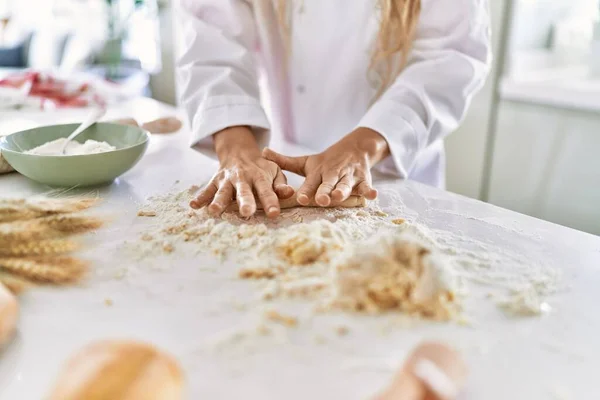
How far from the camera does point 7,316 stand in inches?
17.2

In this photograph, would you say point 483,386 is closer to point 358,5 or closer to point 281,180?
point 281,180

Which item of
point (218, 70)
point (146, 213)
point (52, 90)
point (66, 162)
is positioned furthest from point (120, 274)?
point (52, 90)

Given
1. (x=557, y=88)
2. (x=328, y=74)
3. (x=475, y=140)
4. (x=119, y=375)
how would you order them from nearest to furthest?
(x=119, y=375), (x=328, y=74), (x=557, y=88), (x=475, y=140)

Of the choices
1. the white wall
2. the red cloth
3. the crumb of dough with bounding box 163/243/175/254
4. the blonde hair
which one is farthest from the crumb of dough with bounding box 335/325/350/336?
the white wall

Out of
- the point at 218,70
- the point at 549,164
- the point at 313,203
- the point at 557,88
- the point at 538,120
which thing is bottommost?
the point at 549,164

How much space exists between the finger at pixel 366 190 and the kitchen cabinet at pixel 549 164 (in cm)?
118

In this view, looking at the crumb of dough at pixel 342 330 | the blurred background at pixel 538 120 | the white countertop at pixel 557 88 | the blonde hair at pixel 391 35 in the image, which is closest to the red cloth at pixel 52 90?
the blurred background at pixel 538 120

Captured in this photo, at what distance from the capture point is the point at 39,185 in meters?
0.83

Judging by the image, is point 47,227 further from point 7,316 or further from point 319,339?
point 319,339

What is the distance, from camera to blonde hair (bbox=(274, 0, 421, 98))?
3.13 feet

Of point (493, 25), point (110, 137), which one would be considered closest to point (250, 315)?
point (110, 137)

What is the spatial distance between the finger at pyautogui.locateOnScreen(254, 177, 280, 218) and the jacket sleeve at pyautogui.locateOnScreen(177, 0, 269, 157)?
0.22m

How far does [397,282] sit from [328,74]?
708 millimetres

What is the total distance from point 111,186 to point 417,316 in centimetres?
54
